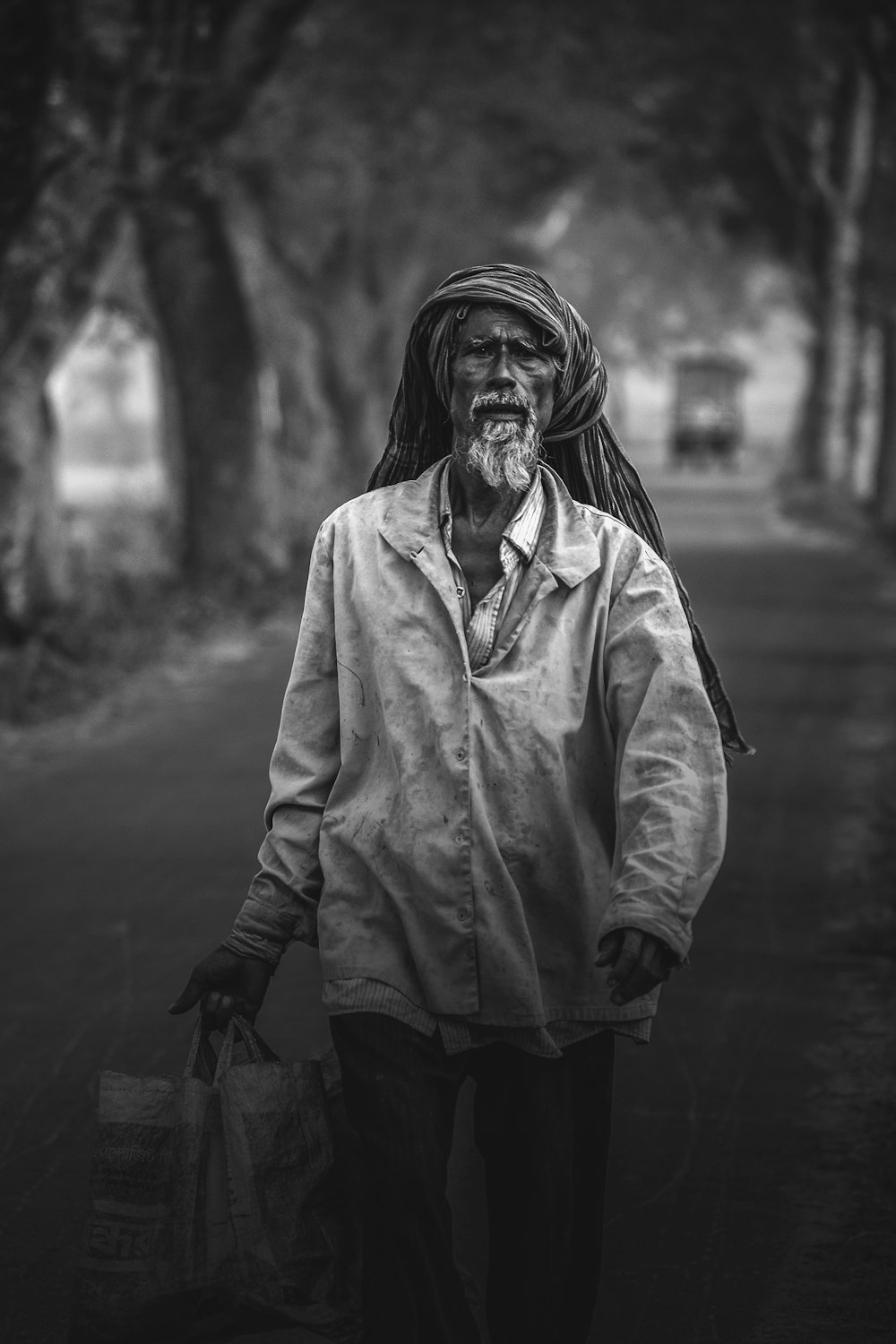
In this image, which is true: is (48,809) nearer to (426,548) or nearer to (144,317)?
(426,548)

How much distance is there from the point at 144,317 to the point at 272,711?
814cm

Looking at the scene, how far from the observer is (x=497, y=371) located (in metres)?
3.30

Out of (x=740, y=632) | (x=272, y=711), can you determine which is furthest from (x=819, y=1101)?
(x=740, y=632)

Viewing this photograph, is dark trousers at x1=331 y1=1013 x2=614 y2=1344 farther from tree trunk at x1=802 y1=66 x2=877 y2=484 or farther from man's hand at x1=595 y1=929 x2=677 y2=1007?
tree trunk at x1=802 y1=66 x2=877 y2=484

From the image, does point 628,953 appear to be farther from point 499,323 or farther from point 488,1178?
point 499,323

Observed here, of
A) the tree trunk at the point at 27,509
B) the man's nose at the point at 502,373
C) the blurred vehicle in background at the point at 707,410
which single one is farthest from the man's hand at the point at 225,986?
the blurred vehicle in background at the point at 707,410

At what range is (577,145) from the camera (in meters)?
31.0

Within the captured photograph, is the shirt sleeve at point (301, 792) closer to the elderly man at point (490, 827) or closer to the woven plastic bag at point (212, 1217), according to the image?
the elderly man at point (490, 827)


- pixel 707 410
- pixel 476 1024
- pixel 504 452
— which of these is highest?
pixel 504 452

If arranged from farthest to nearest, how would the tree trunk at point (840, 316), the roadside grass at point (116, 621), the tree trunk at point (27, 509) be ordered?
the tree trunk at point (840, 316)
the tree trunk at point (27, 509)
the roadside grass at point (116, 621)

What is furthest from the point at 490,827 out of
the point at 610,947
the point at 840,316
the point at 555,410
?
the point at 840,316

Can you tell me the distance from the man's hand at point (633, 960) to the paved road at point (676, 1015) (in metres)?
1.20

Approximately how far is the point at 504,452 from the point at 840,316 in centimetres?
3069

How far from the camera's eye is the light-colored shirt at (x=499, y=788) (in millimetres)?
3088
